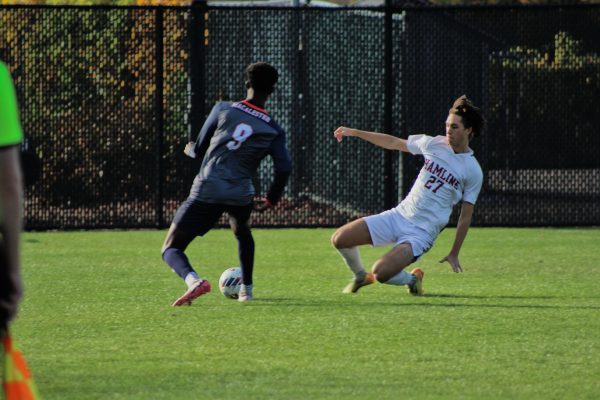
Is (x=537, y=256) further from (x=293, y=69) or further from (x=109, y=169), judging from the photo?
(x=109, y=169)

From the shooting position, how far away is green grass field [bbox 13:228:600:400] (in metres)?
6.60

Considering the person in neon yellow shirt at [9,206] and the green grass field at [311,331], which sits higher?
the person in neon yellow shirt at [9,206]

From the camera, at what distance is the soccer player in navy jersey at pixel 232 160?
30.9 ft

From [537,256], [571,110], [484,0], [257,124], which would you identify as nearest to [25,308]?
[257,124]

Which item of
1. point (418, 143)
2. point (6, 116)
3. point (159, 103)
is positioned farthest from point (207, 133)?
point (159, 103)

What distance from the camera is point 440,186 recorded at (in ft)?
32.8

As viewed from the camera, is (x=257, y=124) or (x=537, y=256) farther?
(x=537, y=256)

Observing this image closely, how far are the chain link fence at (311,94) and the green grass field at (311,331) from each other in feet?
7.59

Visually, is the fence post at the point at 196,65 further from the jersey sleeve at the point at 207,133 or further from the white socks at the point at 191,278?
the white socks at the point at 191,278

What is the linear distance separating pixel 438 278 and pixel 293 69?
15.4 feet

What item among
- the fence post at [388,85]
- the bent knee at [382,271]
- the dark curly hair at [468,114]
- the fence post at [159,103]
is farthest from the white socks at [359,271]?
the fence post at [159,103]

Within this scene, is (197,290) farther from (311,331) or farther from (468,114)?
(468,114)

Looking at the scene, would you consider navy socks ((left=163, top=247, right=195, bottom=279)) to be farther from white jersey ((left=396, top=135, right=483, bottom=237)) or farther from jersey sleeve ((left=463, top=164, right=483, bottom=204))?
jersey sleeve ((left=463, top=164, right=483, bottom=204))

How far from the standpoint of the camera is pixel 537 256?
12.9m
